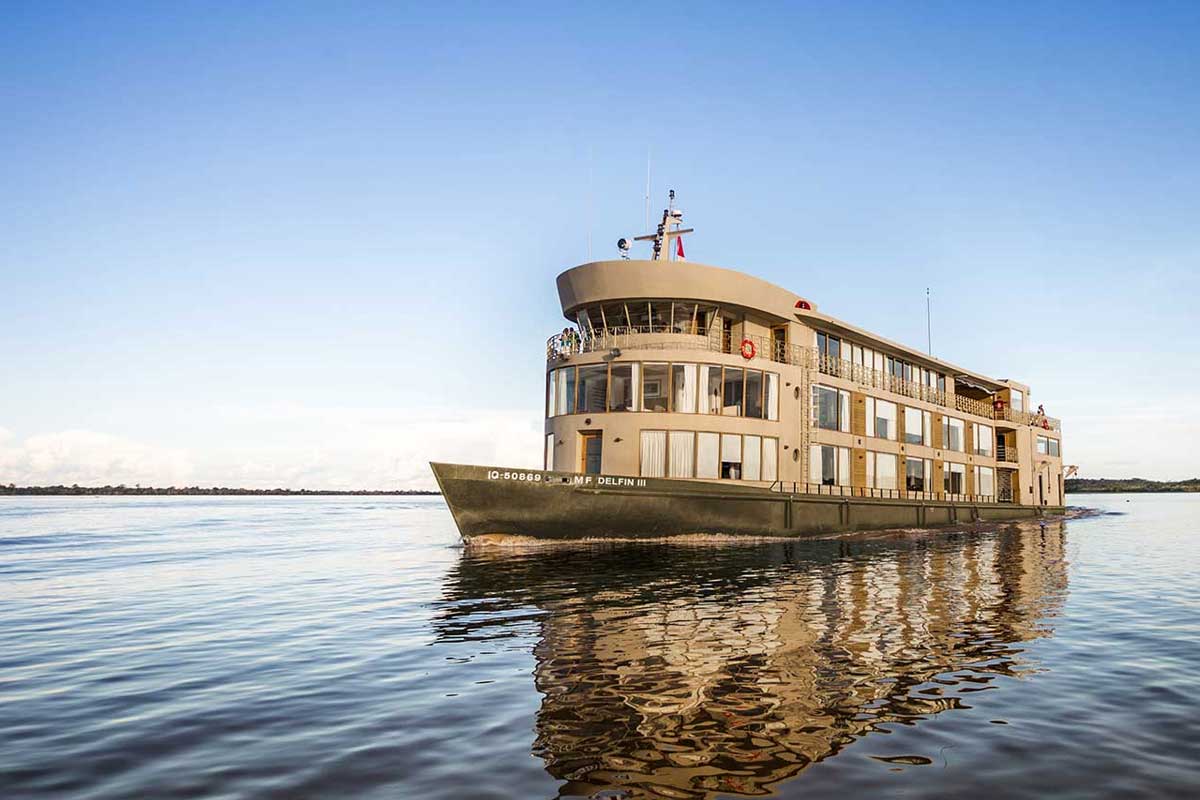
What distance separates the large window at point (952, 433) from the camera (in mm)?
44562

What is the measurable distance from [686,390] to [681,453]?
7.71ft

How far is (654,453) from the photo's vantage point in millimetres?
28938

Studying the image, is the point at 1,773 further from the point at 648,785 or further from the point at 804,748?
the point at 804,748

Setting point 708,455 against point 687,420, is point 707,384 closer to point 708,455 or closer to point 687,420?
point 687,420

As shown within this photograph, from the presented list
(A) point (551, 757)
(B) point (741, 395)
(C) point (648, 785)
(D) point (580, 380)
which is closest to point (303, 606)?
(A) point (551, 757)

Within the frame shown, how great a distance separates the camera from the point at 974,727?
23.5ft

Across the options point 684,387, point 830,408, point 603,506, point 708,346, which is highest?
point 708,346

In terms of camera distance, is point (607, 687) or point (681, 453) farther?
point (681, 453)

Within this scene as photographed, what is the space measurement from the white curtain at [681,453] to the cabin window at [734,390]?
7.15 feet

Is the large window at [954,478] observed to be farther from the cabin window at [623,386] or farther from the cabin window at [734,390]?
the cabin window at [623,386]

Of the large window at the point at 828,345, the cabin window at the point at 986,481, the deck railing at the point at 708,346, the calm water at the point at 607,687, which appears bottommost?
the calm water at the point at 607,687

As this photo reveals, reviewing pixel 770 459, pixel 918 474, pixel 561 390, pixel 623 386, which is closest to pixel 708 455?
pixel 770 459

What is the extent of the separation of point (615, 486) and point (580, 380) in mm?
6194

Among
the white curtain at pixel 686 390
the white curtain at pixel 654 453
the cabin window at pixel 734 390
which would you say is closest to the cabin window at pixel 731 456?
the cabin window at pixel 734 390
